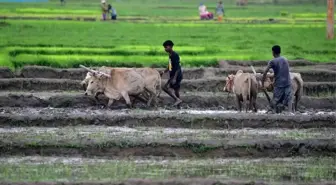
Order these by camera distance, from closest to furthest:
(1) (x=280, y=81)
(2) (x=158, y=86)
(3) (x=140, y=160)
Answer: (3) (x=140, y=160), (1) (x=280, y=81), (2) (x=158, y=86)

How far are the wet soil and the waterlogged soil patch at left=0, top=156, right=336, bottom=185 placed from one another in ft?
30.2

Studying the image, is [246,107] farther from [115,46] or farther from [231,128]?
[115,46]

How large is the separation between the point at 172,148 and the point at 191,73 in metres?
9.40

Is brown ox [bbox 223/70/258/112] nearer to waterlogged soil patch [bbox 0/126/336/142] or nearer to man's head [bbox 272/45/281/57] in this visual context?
man's head [bbox 272/45/281/57]

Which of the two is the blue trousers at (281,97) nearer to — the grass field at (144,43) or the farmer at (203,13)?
the grass field at (144,43)

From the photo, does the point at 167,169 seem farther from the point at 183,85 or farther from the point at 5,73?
the point at 5,73

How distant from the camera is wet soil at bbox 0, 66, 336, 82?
21844mm

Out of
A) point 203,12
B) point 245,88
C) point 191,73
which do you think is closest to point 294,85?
point 245,88

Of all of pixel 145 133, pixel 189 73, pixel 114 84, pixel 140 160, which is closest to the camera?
pixel 140 160

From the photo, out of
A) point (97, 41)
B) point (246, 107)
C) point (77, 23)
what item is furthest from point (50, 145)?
point (77, 23)

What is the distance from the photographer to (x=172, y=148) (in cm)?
1311

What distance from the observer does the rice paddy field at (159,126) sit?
11.7 m

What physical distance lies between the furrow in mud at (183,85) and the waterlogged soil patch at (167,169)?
26.4 ft

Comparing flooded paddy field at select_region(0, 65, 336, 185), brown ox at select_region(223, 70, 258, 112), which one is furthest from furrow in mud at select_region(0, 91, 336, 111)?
brown ox at select_region(223, 70, 258, 112)
